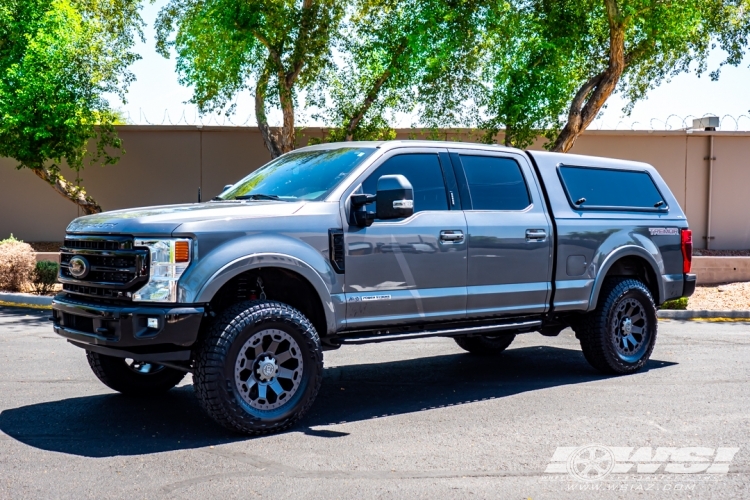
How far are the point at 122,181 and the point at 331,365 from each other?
12.2 metres

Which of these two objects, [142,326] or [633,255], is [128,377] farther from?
[633,255]

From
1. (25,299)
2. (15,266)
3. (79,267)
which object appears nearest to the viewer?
(79,267)

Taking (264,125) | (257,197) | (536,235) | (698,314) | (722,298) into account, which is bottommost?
(698,314)

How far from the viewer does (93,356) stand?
6.87m

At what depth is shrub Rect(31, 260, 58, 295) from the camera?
14250 millimetres

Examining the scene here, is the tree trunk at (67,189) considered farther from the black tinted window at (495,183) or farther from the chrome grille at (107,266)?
the black tinted window at (495,183)

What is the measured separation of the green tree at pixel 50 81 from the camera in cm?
1548

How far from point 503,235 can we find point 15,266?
33.6ft

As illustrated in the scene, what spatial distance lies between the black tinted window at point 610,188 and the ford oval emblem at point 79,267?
463 cm

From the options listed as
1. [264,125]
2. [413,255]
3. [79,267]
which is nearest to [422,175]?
[413,255]

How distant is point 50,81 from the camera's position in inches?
618

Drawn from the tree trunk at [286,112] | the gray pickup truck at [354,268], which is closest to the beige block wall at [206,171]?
the tree trunk at [286,112]

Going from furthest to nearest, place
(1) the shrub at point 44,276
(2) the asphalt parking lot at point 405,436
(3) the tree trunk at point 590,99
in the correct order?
1. (3) the tree trunk at point 590,99
2. (1) the shrub at point 44,276
3. (2) the asphalt parking lot at point 405,436

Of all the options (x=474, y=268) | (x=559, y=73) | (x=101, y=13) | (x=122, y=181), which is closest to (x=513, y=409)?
(x=474, y=268)
